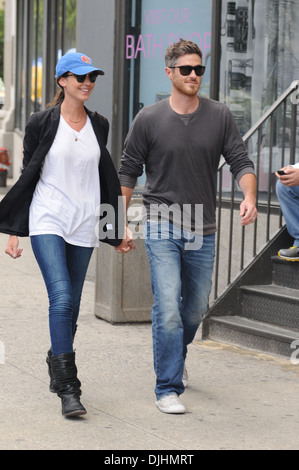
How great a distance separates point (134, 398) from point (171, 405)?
0.40 meters

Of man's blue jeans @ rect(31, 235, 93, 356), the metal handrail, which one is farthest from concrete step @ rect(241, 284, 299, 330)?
man's blue jeans @ rect(31, 235, 93, 356)

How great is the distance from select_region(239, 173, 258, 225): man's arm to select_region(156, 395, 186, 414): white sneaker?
1045mm

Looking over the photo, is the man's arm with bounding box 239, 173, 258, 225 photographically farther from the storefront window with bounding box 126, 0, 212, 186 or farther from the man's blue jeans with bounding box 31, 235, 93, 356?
the storefront window with bounding box 126, 0, 212, 186

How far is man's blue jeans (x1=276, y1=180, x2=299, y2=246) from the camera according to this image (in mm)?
7031

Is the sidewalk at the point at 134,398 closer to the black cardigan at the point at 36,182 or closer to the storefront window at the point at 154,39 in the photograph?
the black cardigan at the point at 36,182

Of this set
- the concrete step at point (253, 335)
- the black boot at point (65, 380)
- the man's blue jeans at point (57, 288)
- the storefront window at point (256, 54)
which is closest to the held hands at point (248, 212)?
the man's blue jeans at point (57, 288)

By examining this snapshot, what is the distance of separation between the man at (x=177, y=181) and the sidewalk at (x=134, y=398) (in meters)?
0.30

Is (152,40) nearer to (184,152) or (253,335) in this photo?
(253,335)

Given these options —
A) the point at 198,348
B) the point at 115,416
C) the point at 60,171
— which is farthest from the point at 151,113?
the point at 198,348

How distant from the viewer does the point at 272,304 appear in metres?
6.99

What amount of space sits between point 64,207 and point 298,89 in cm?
301

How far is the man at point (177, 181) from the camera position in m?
5.14

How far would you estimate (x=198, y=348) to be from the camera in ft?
22.6
